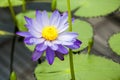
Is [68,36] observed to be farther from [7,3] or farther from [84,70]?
[7,3]

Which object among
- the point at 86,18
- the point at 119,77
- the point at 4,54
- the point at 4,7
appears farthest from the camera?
the point at 4,7

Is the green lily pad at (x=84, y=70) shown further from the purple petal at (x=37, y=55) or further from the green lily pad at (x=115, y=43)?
the purple petal at (x=37, y=55)

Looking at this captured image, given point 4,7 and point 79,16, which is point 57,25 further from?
point 4,7

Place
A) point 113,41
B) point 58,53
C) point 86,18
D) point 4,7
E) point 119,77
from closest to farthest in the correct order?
1. point 58,53
2. point 119,77
3. point 113,41
4. point 86,18
5. point 4,7

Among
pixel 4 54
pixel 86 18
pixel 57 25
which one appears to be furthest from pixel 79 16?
pixel 57 25

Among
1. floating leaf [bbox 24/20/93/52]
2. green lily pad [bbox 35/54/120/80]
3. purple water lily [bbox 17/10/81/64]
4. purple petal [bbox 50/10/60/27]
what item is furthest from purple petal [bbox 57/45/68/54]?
floating leaf [bbox 24/20/93/52]

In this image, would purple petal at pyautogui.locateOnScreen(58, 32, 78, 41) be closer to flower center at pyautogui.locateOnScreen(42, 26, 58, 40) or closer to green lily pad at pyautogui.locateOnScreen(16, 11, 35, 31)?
flower center at pyautogui.locateOnScreen(42, 26, 58, 40)

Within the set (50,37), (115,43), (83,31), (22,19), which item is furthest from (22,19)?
(50,37)
